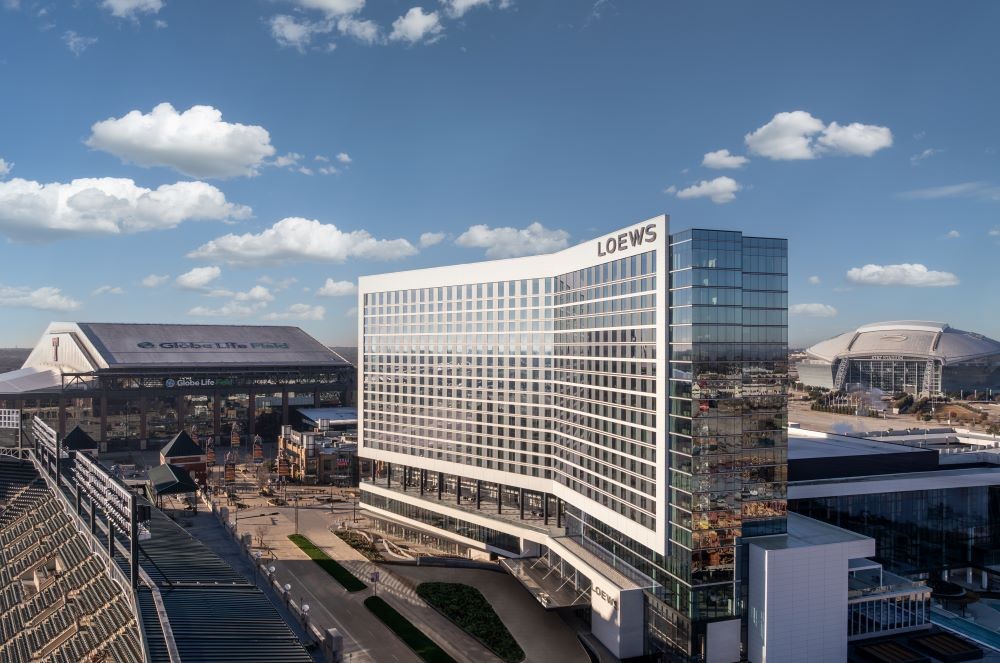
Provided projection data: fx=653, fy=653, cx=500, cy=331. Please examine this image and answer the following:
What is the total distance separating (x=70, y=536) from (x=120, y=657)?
30.7 metres

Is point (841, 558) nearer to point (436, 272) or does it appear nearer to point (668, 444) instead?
point (668, 444)

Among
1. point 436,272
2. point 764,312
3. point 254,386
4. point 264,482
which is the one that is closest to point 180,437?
point 264,482

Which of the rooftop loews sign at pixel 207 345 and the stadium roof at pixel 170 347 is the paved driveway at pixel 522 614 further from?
the rooftop loews sign at pixel 207 345

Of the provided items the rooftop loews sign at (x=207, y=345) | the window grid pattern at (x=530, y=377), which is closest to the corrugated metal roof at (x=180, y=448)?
the window grid pattern at (x=530, y=377)

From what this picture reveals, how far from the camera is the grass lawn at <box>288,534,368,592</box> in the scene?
2675 inches

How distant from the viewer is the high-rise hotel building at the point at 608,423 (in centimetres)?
4909

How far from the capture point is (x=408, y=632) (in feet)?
186

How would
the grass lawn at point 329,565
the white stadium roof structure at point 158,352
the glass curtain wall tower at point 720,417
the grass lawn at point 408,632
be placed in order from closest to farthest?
the glass curtain wall tower at point 720,417 → the grass lawn at point 408,632 → the grass lawn at point 329,565 → the white stadium roof structure at point 158,352

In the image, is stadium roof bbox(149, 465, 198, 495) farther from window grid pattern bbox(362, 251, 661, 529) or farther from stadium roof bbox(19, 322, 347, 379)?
stadium roof bbox(19, 322, 347, 379)

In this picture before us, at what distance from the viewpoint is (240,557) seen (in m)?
68.6

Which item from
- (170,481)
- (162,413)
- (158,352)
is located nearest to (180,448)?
(170,481)

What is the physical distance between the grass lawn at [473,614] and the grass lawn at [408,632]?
3763 millimetres

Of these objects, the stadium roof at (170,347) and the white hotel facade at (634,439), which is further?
the stadium roof at (170,347)

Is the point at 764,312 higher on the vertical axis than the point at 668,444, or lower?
higher
